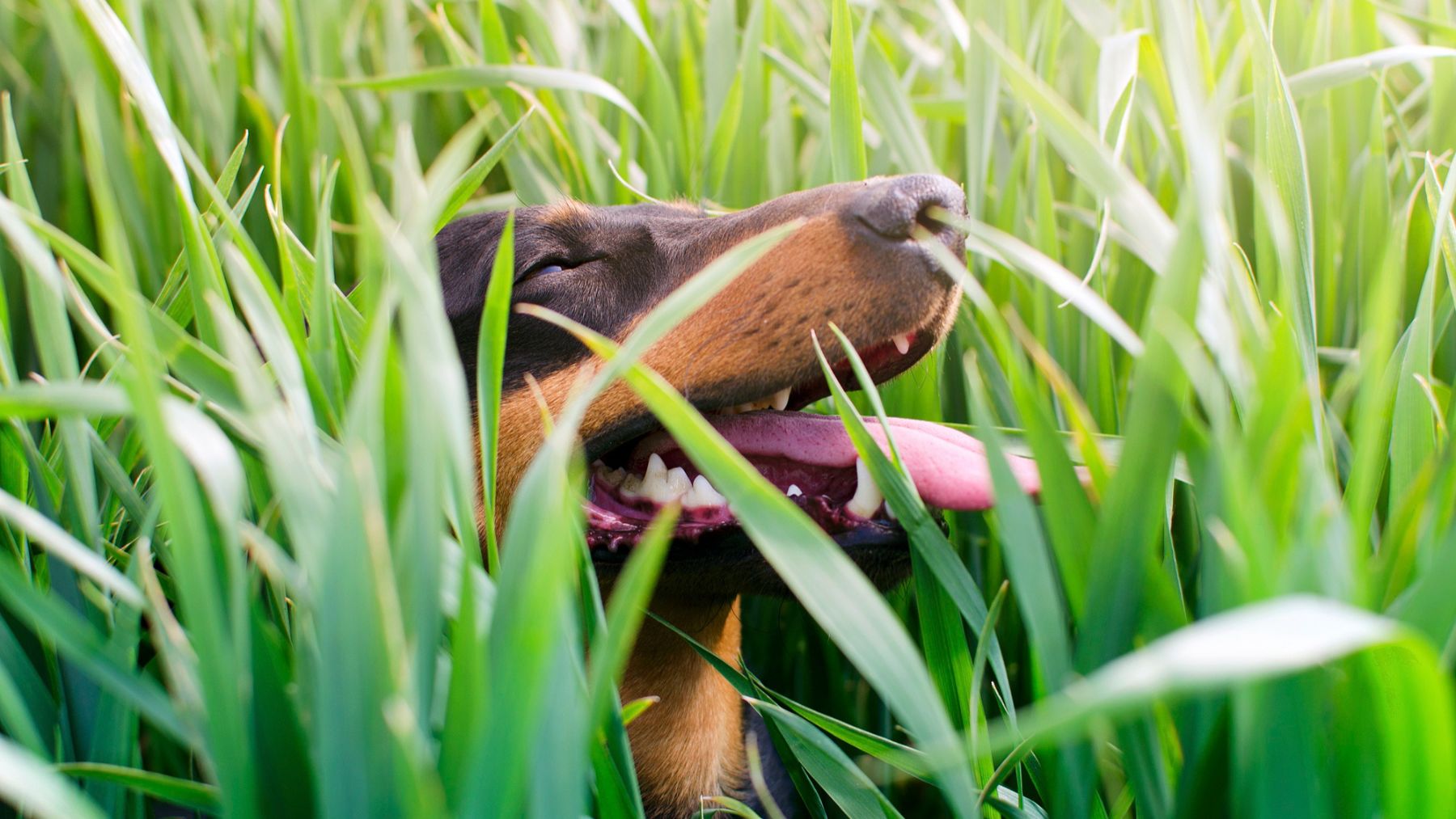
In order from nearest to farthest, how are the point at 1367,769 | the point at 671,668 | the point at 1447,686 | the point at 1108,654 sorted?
the point at 1447,686
the point at 1367,769
the point at 1108,654
the point at 671,668

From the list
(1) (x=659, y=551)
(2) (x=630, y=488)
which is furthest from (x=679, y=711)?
(1) (x=659, y=551)

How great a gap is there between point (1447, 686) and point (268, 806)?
73 cm

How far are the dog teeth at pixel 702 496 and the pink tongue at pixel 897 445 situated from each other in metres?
0.09

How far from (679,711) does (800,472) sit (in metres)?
0.45

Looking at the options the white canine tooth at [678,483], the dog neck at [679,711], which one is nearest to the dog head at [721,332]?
the white canine tooth at [678,483]

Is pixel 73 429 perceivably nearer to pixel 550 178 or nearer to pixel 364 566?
pixel 364 566

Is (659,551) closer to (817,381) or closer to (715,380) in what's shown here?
(715,380)

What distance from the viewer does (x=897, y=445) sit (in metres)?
1.36

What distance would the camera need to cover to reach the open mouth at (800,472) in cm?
136

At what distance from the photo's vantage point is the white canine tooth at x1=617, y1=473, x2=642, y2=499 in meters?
1.55

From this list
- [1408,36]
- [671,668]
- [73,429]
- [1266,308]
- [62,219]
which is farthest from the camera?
[62,219]

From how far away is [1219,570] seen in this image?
774 mm

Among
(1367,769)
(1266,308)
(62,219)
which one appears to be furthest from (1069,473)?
(62,219)

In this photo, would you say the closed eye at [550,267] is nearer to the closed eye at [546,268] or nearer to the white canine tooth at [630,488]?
the closed eye at [546,268]
